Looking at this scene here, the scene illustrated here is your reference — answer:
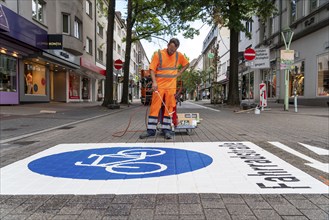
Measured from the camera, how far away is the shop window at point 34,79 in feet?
68.5

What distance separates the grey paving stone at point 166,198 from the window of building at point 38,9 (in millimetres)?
20670

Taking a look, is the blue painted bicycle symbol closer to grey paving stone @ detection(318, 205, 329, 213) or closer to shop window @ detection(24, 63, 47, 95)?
grey paving stone @ detection(318, 205, 329, 213)

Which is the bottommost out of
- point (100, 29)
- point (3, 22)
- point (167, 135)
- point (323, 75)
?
point (167, 135)

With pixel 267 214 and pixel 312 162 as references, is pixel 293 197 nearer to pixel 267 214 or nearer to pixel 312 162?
→ pixel 267 214

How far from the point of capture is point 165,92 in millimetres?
6812

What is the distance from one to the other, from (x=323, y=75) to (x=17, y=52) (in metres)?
18.3

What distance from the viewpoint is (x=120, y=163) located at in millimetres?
4523

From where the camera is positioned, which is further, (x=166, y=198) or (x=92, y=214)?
(x=166, y=198)

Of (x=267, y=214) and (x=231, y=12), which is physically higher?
(x=231, y=12)

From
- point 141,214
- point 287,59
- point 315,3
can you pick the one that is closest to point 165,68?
point 141,214

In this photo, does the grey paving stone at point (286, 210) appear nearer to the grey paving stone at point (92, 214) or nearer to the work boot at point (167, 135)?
the grey paving stone at point (92, 214)

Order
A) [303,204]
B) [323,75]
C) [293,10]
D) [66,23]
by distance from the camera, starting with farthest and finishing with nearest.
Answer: [66,23], [293,10], [323,75], [303,204]

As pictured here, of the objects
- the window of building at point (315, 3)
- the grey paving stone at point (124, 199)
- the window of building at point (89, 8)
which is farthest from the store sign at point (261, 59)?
the window of building at point (89, 8)

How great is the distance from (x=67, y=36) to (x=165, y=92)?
1988 cm
